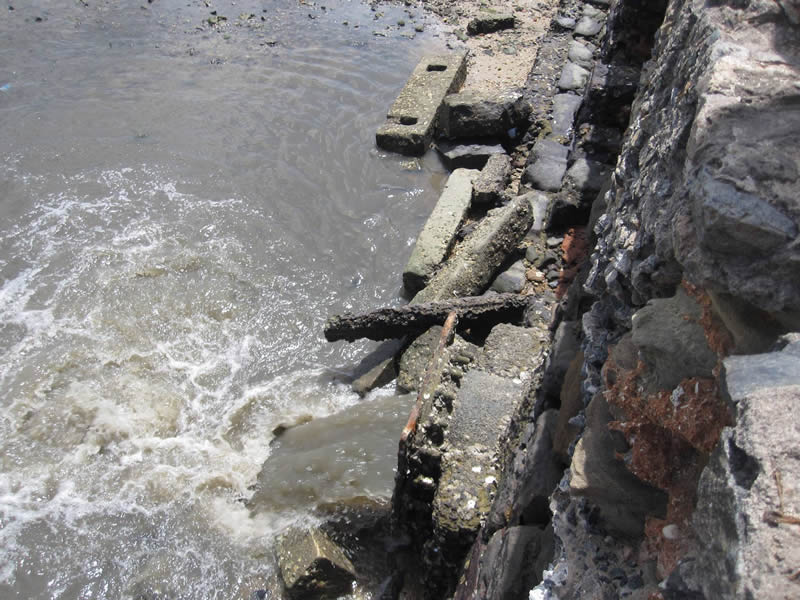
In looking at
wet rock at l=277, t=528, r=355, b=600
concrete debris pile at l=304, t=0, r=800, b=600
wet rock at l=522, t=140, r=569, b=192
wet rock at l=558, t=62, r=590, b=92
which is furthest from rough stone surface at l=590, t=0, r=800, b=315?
wet rock at l=558, t=62, r=590, b=92

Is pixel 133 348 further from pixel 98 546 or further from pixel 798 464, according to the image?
pixel 798 464

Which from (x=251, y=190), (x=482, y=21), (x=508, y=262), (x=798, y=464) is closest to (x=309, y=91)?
(x=251, y=190)

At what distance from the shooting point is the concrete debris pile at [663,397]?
91cm

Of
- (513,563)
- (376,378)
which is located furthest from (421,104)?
(513,563)

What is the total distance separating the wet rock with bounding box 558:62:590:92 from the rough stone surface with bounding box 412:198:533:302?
277cm

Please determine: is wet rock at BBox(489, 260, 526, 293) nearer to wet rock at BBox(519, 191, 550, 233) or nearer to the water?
wet rock at BBox(519, 191, 550, 233)

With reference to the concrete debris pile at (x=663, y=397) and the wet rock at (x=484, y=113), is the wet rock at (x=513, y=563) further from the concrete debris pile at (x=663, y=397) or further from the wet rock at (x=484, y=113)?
the wet rock at (x=484, y=113)

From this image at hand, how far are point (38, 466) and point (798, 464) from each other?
4.75 meters

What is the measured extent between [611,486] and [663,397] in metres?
0.26

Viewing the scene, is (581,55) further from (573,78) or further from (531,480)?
(531,480)

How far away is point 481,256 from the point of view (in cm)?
498

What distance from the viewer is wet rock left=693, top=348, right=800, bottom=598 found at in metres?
0.79

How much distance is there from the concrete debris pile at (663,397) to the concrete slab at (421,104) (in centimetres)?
417

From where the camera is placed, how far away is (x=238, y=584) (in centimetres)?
357
